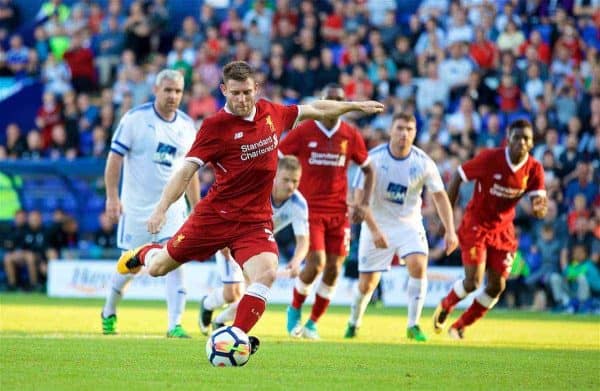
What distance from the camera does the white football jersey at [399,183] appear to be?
15250 millimetres

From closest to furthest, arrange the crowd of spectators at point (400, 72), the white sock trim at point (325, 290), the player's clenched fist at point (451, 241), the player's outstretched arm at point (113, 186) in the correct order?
the player's outstretched arm at point (113, 186), the player's clenched fist at point (451, 241), the white sock trim at point (325, 290), the crowd of spectators at point (400, 72)

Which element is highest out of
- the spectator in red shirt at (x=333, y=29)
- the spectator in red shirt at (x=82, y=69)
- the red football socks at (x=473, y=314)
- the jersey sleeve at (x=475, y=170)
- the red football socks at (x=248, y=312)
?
the spectator in red shirt at (x=333, y=29)

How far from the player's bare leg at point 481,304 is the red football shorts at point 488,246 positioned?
10 centimetres

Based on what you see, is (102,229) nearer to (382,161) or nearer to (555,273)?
(555,273)

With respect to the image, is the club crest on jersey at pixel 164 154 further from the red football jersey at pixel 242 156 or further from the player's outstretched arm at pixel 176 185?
the player's outstretched arm at pixel 176 185

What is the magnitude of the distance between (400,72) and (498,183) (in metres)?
10.6

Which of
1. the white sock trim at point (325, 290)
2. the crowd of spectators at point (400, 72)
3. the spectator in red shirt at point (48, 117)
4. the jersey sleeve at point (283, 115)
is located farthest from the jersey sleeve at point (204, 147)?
the spectator in red shirt at point (48, 117)

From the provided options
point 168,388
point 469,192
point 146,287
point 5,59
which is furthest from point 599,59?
point 168,388

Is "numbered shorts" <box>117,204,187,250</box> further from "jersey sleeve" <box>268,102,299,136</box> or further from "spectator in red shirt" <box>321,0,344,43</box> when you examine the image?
"spectator in red shirt" <box>321,0,344,43</box>

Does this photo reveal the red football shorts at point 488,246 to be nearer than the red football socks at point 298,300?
No

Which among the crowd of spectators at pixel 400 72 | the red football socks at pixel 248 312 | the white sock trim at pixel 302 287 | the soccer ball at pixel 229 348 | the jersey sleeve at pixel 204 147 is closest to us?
the soccer ball at pixel 229 348

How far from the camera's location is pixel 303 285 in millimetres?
15367

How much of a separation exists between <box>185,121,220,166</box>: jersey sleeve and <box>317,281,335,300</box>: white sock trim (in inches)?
203

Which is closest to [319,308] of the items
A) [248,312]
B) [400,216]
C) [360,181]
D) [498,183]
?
[400,216]
